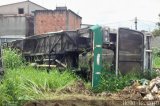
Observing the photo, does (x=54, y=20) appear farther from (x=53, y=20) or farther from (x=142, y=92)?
(x=142, y=92)

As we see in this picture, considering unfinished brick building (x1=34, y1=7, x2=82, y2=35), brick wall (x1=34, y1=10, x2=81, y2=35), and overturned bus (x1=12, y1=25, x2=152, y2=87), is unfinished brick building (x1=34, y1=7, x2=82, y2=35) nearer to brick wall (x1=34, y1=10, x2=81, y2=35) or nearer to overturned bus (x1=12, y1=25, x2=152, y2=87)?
brick wall (x1=34, y1=10, x2=81, y2=35)

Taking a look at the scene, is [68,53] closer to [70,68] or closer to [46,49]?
[70,68]

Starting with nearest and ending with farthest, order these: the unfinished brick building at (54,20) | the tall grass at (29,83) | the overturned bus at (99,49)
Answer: the tall grass at (29,83)
the overturned bus at (99,49)
the unfinished brick building at (54,20)

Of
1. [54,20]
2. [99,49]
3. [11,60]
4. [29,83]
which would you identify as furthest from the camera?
[54,20]

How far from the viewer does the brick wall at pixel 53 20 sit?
38719mm

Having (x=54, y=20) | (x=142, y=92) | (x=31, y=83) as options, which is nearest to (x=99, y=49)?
(x=142, y=92)

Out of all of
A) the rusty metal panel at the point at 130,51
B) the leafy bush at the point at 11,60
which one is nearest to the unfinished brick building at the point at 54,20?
the leafy bush at the point at 11,60

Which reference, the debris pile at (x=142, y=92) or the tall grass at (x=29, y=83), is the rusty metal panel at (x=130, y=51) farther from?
the tall grass at (x=29, y=83)

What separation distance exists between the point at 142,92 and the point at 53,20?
29.1m

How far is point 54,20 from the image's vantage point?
39000 mm

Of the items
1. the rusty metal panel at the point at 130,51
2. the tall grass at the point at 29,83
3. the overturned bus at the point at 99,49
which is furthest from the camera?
the rusty metal panel at the point at 130,51

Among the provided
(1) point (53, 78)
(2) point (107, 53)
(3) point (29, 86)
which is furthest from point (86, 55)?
(3) point (29, 86)

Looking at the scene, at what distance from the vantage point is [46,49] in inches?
564

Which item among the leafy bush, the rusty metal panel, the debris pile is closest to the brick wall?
the leafy bush
